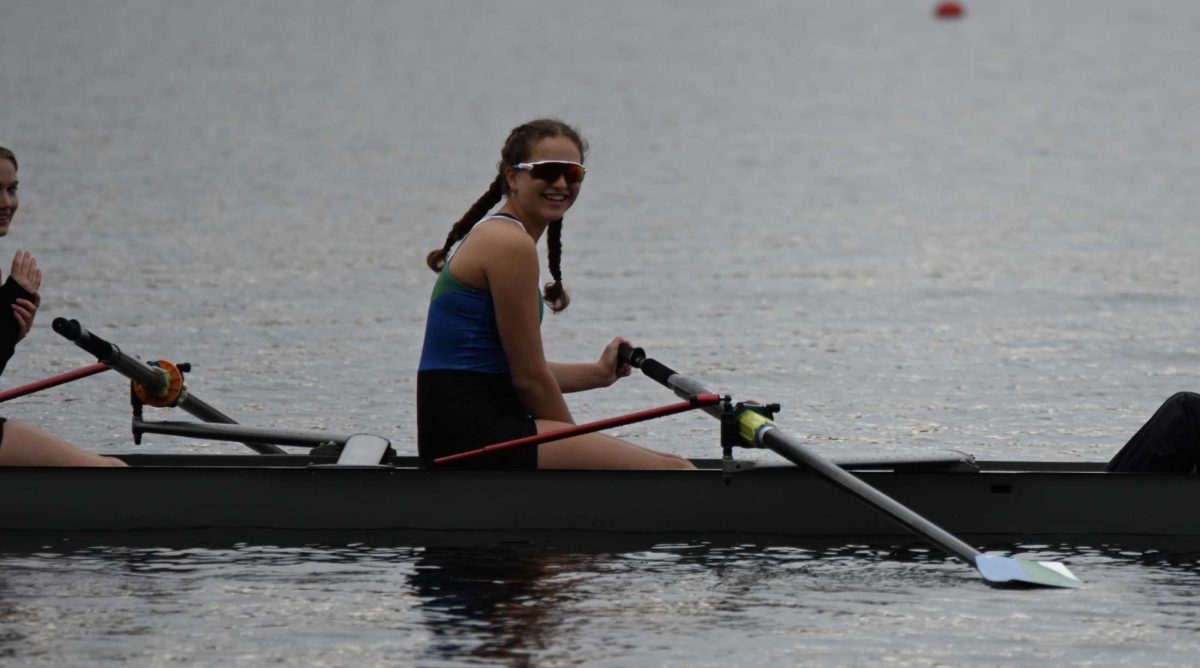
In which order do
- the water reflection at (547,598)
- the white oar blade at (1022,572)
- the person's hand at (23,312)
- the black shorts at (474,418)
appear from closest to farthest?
the water reflection at (547,598) < the white oar blade at (1022,572) < the person's hand at (23,312) < the black shorts at (474,418)

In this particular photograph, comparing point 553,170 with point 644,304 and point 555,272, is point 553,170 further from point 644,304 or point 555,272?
point 644,304

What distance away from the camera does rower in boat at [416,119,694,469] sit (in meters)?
11.2

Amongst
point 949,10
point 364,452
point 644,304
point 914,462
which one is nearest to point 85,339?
point 364,452

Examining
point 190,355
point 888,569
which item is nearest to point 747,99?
point 190,355

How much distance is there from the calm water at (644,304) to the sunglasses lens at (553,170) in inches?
76.4

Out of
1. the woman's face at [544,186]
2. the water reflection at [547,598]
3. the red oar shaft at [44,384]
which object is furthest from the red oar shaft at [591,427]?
the red oar shaft at [44,384]

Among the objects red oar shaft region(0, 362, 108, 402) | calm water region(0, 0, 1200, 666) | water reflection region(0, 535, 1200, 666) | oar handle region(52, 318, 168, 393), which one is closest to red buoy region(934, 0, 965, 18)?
calm water region(0, 0, 1200, 666)

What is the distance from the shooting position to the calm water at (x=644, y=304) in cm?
1055

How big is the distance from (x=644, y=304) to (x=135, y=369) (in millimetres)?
11171

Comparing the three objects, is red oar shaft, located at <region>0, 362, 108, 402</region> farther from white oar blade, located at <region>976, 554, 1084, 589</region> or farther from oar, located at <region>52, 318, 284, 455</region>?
white oar blade, located at <region>976, 554, 1084, 589</region>

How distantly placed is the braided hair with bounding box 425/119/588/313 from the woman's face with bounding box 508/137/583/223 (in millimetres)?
44

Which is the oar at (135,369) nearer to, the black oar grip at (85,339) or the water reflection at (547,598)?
the black oar grip at (85,339)

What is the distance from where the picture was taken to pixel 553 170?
36.9ft

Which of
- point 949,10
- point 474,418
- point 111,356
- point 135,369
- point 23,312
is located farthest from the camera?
point 949,10
